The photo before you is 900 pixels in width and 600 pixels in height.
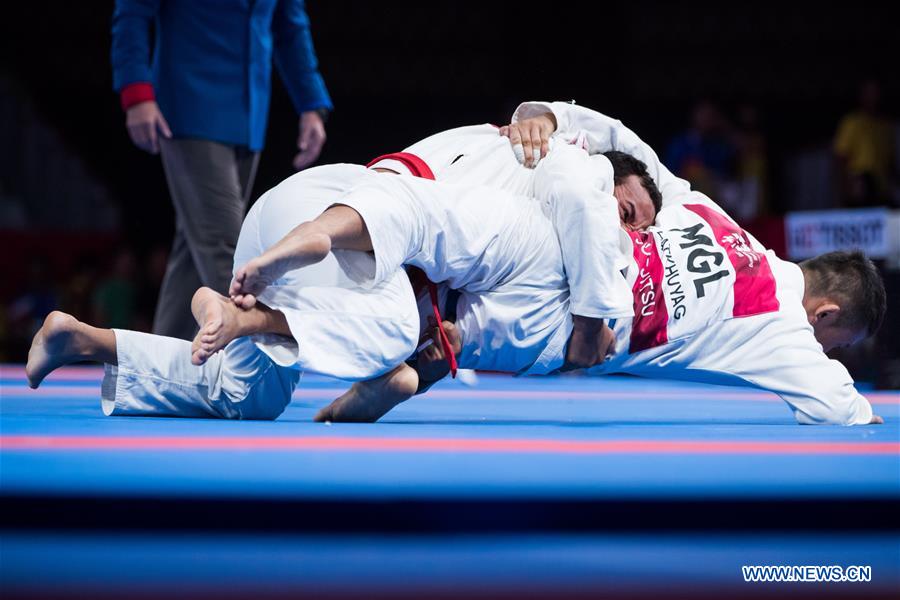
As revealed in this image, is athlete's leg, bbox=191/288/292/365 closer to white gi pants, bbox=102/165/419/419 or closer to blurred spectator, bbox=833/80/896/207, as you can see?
white gi pants, bbox=102/165/419/419

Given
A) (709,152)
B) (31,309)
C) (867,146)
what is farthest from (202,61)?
(867,146)

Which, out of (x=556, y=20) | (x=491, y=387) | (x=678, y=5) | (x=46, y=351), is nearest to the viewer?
(x=46, y=351)

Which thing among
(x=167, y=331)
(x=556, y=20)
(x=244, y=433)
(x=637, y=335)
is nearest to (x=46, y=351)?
(x=244, y=433)

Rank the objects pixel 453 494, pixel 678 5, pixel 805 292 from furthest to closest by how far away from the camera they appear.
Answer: pixel 678 5 < pixel 805 292 < pixel 453 494

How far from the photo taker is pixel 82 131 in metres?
10.9

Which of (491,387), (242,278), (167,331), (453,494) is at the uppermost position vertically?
(242,278)

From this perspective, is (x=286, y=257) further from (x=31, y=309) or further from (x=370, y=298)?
(x=31, y=309)

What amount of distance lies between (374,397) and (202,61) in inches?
53.7

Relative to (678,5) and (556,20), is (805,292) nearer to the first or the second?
(556,20)

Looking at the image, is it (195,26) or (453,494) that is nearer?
(453,494)

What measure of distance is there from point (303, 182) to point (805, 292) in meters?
1.12

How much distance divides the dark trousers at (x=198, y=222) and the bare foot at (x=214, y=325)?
994mm

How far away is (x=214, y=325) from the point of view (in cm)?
162

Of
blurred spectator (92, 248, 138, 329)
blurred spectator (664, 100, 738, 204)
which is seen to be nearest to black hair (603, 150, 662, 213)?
blurred spectator (664, 100, 738, 204)
